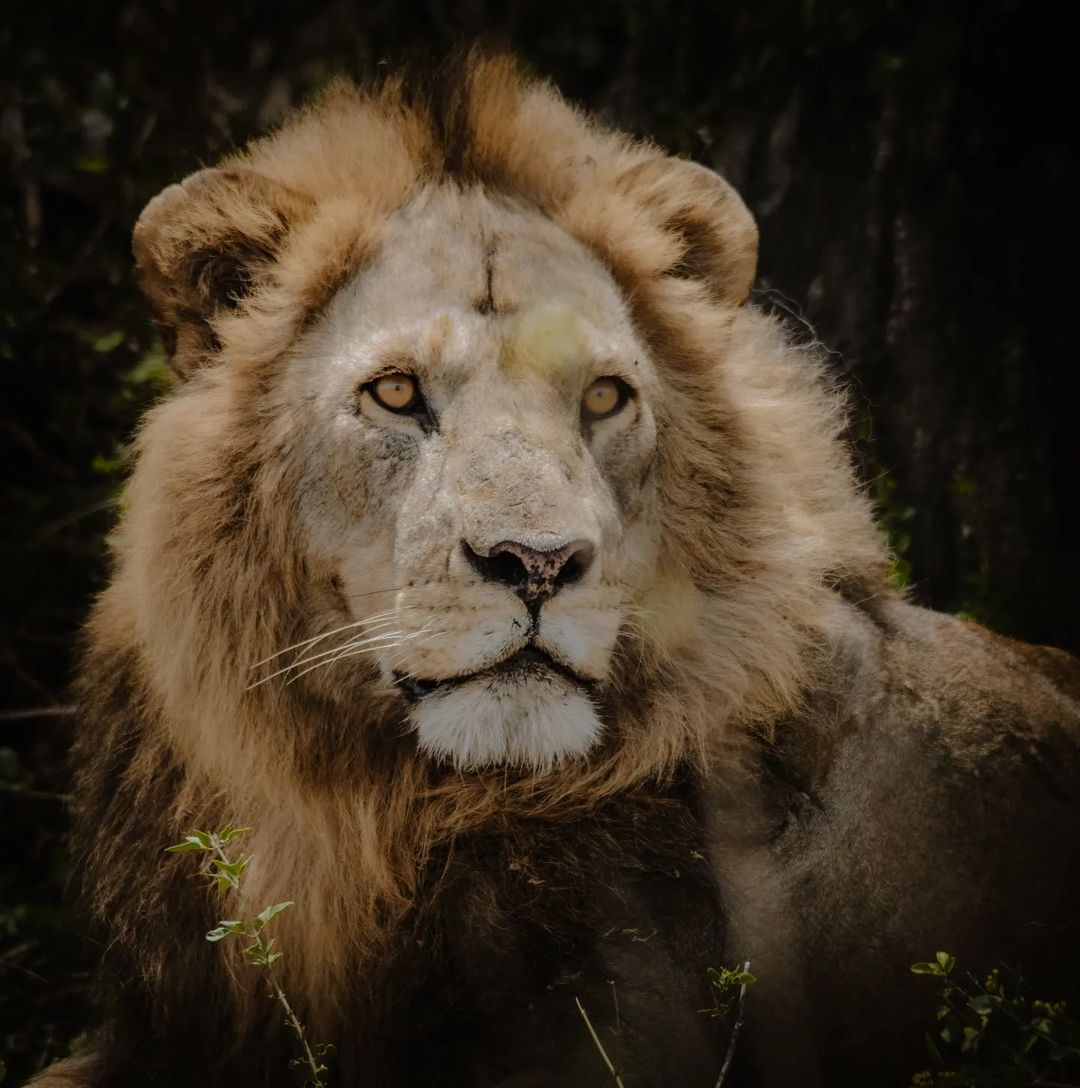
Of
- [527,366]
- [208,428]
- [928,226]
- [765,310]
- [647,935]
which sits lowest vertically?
[647,935]

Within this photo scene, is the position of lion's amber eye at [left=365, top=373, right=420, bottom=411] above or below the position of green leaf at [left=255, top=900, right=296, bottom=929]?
above

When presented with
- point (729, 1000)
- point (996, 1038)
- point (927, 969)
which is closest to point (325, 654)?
point (729, 1000)

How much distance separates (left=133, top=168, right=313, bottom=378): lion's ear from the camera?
3254 mm

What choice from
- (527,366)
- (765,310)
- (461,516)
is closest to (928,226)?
(765,310)

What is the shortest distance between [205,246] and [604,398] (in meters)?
0.97

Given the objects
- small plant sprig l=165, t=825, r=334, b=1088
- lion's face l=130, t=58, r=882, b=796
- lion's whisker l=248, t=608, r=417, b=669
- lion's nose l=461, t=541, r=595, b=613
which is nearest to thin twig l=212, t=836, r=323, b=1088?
small plant sprig l=165, t=825, r=334, b=1088

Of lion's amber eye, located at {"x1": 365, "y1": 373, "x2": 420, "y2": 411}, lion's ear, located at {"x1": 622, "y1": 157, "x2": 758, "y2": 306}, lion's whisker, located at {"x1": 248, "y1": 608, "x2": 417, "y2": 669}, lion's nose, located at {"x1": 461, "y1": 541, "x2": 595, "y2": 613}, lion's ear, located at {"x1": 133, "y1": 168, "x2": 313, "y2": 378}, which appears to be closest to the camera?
lion's nose, located at {"x1": 461, "y1": 541, "x2": 595, "y2": 613}

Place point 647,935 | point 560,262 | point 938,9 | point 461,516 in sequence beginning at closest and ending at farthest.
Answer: point 461,516
point 647,935
point 560,262
point 938,9

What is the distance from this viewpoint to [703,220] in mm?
3574

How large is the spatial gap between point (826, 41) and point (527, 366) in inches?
95.0

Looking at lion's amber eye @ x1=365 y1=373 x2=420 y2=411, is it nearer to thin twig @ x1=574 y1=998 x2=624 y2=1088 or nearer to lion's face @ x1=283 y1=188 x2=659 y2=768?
lion's face @ x1=283 y1=188 x2=659 y2=768

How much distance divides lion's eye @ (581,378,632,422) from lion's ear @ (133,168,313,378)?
790mm

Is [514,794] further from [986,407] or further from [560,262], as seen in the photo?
[986,407]

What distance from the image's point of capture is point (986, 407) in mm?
4770
